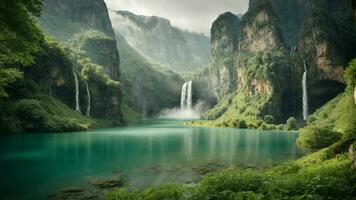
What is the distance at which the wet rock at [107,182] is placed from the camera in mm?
23219

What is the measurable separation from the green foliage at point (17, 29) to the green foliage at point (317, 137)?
123 ft

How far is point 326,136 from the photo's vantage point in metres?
47.8

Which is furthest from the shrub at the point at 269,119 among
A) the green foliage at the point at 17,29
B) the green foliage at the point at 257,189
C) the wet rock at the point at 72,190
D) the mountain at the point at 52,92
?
the green foliage at the point at 257,189

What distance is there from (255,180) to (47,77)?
9557 centimetres

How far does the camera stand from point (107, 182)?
24.4 metres

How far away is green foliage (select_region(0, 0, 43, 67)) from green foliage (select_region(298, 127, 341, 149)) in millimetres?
Answer: 37351

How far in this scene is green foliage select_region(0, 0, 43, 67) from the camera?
20766 mm

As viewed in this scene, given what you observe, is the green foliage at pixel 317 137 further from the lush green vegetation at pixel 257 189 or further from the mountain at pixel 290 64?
the mountain at pixel 290 64

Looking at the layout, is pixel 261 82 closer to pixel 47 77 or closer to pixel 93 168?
pixel 47 77

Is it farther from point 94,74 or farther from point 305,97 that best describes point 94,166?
point 305,97

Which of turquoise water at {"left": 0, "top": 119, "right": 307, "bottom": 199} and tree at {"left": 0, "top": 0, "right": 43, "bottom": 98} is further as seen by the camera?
turquoise water at {"left": 0, "top": 119, "right": 307, "bottom": 199}

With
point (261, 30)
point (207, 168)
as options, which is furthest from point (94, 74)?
point (207, 168)

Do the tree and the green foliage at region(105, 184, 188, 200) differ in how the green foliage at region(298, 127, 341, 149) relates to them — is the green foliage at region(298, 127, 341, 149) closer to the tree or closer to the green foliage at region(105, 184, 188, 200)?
the tree

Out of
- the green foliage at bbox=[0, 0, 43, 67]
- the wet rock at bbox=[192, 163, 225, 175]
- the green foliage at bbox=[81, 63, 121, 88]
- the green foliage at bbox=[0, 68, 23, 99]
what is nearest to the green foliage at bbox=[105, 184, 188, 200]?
the green foliage at bbox=[0, 0, 43, 67]
